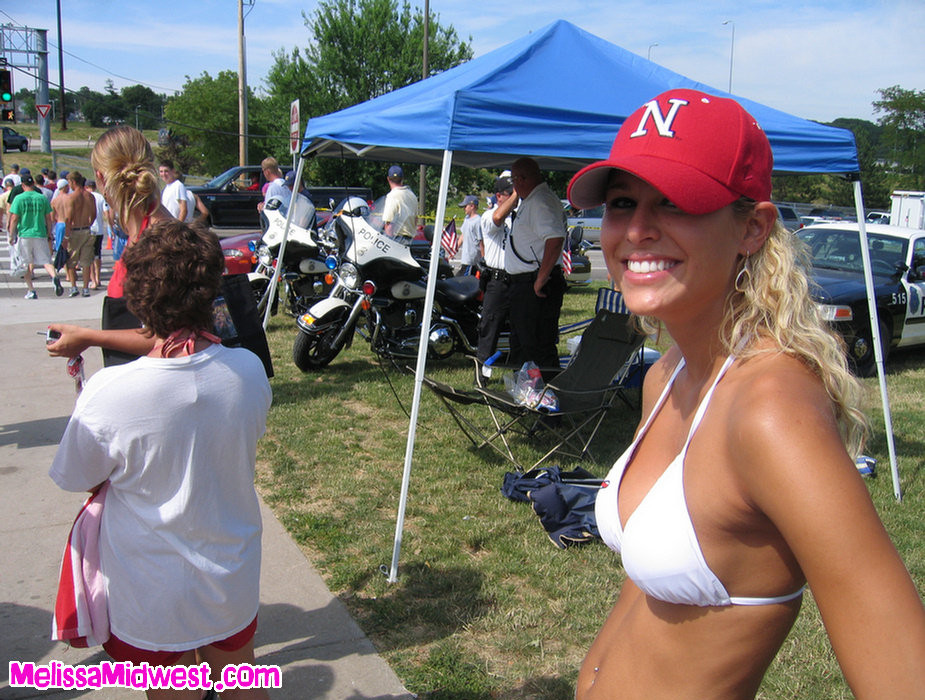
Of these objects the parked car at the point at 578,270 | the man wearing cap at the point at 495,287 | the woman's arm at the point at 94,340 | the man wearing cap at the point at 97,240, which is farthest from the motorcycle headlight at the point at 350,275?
the parked car at the point at 578,270

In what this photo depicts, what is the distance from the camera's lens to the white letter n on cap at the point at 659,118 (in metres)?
1.20

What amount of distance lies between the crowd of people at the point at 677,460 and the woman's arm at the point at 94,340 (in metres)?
0.59

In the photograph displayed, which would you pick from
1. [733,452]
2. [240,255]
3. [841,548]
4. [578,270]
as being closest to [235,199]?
[578,270]

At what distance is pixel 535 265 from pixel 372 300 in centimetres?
198

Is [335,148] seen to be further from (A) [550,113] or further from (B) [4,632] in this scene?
(B) [4,632]

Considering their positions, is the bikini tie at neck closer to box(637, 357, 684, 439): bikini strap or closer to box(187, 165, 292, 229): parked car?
box(637, 357, 684, 439): bikini strap

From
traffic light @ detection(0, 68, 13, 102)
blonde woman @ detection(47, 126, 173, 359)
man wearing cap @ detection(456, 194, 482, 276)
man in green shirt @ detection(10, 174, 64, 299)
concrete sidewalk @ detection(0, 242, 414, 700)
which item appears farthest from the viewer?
traffic light @ detection(0, 68, 13, 102)

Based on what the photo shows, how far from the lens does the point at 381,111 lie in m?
4.89

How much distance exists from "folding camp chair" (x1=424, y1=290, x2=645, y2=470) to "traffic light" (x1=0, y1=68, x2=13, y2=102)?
1576 centimetres

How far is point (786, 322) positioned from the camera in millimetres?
1185

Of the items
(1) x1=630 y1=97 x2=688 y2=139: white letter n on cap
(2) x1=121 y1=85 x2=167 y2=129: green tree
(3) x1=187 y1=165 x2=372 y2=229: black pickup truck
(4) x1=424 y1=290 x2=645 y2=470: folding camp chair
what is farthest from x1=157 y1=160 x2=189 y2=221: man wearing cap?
(2) x1=121 y1=85 x2=167 y2=129: green tree

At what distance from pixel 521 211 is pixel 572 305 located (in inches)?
253

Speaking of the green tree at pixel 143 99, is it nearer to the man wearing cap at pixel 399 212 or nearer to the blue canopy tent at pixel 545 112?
the man wearing cap at pixel 399 212

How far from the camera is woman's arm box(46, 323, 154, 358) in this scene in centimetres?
269
